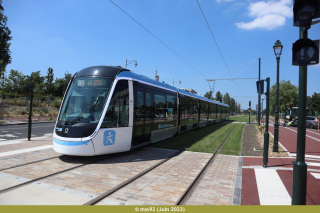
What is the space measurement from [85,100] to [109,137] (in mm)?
1509

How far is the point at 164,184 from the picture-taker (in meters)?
5.50

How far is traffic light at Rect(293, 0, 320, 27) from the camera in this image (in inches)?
135

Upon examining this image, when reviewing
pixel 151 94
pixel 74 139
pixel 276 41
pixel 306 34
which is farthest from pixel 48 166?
pixel 276 41

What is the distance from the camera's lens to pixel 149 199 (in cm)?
456

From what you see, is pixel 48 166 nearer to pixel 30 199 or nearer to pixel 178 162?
pixel 30 199

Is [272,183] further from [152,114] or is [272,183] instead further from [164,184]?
[152,114]

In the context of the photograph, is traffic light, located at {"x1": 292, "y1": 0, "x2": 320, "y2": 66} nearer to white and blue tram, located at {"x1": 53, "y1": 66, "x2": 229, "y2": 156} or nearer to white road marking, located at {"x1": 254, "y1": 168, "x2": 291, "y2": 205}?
white road marking, located at {"x1": 254, "y1": 168, "x2": 291, "y2": 205}

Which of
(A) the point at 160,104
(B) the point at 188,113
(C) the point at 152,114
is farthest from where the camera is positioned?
(B) the point at 188,113

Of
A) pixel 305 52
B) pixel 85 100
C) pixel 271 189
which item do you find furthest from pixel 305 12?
pixel 85 100

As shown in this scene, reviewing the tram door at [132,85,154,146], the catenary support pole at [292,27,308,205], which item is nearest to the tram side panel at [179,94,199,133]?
the tram door at [132,85,154,146]

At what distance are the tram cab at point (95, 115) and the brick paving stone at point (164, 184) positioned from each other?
1.94 meters

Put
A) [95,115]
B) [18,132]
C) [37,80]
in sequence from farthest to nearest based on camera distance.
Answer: [37,80] < [18,132] < [95,115]

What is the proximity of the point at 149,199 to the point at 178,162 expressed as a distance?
3.39 m
